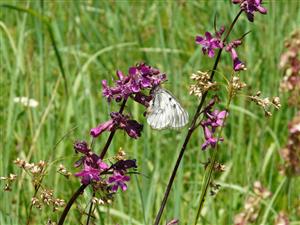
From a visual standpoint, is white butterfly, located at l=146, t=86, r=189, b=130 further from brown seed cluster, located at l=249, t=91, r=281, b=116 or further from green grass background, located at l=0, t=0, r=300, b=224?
green grass background, located at l=0, t=0, r=300, b=224

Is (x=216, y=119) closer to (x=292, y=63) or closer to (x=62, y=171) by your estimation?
(x=292, y=63)

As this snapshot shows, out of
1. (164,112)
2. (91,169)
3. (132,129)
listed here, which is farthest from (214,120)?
(91,169)

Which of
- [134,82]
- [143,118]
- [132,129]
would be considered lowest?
[143,118]

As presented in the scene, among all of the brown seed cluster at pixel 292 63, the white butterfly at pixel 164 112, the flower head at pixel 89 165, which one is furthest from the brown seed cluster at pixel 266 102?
the flower head at pixel 89 165


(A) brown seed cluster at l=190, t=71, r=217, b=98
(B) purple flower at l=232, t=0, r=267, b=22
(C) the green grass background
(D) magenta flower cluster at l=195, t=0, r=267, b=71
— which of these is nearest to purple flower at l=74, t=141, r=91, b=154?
(A) brown seed cluster at l=190, t=71, r=217, b=98

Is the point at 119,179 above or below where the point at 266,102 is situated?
below

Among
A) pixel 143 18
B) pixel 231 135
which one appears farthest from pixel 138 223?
pixel 143 18

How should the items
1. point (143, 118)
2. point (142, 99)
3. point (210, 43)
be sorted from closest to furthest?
point (142, 99) < point (210, 43) < point (143, 118)

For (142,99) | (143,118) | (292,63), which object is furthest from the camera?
(143,118)
